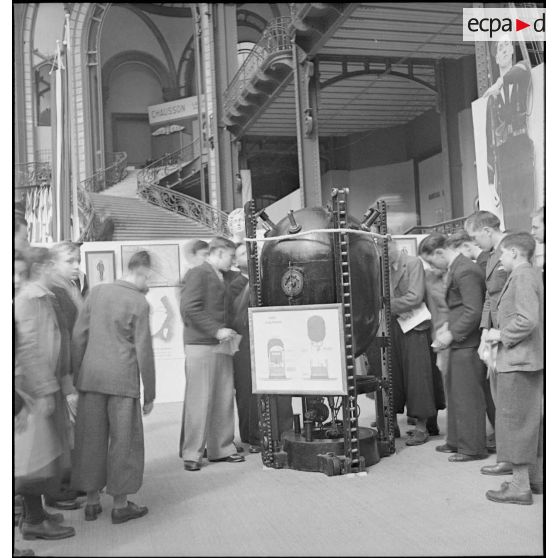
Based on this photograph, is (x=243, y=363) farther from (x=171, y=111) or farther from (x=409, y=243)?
(x=409, y=243)

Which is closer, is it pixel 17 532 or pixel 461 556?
pixel 461 556

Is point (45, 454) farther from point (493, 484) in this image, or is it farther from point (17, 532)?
point (493, 484)

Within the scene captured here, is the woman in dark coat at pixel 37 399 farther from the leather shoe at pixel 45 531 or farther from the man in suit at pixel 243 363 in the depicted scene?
the man in suit at pixel 243 363

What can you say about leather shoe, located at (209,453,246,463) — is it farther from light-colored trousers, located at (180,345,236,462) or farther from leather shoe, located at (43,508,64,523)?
leather shoe, located at (43,508,64,523)

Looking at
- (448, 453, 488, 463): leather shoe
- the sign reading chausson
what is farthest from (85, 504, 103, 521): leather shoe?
the sign reading chausson

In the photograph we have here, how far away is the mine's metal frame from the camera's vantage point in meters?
4.87

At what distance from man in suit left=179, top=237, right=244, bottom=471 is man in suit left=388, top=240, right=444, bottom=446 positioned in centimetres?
166

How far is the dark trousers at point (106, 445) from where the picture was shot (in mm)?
3988

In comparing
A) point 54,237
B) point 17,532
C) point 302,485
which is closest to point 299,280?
point 302,485

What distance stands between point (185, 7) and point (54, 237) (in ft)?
13.5

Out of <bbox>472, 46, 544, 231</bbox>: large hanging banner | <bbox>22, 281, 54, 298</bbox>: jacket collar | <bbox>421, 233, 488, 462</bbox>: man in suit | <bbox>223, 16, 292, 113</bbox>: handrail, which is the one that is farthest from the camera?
<bbox>223, 16, 292, 113</bbox>: handrail

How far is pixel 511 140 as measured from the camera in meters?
5.89

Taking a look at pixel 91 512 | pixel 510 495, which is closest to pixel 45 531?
pixel 91 512

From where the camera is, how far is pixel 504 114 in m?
5.97
